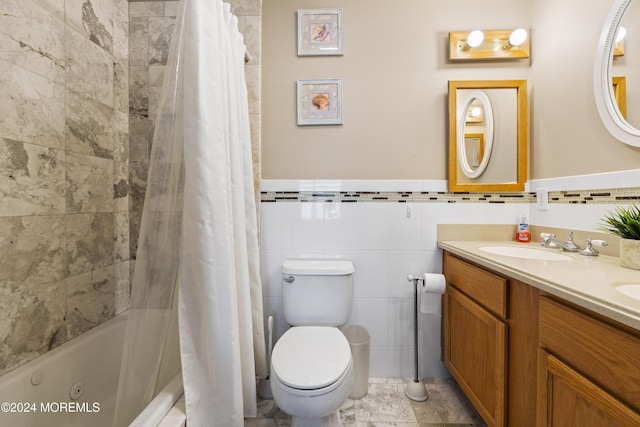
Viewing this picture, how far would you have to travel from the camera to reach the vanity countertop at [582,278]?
64cm

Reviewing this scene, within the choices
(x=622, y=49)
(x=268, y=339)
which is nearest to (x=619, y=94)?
(x=622, y=49)

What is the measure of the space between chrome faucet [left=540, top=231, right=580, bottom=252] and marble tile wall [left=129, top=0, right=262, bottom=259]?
174 cm

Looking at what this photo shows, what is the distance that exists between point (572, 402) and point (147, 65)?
7.47 ft

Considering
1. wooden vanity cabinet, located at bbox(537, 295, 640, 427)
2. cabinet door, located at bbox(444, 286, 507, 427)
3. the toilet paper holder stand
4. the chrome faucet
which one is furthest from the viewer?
the toilet paper holder stand

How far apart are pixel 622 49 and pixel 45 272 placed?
258cm

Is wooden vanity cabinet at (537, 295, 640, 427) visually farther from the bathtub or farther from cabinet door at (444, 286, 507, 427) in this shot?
the bathtub

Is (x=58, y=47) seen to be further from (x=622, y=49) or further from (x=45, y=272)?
(x=622, y=49)

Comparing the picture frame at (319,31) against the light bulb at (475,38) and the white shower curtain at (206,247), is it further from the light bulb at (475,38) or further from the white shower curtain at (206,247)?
the white shower curtain at (206,247)

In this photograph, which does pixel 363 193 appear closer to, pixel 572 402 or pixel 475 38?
pixel 475 38

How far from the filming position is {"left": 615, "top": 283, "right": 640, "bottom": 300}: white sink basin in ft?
2.63

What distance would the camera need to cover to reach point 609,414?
0.66 metres

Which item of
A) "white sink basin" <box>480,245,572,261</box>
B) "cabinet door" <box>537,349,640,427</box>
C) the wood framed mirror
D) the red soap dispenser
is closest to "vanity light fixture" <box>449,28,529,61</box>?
the wood framed mirror

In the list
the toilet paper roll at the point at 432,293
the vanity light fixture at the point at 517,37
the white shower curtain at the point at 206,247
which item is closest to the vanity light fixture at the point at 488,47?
the vanity light fixture at the point at 517,37

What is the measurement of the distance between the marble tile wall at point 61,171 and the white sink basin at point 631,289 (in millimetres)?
1968
